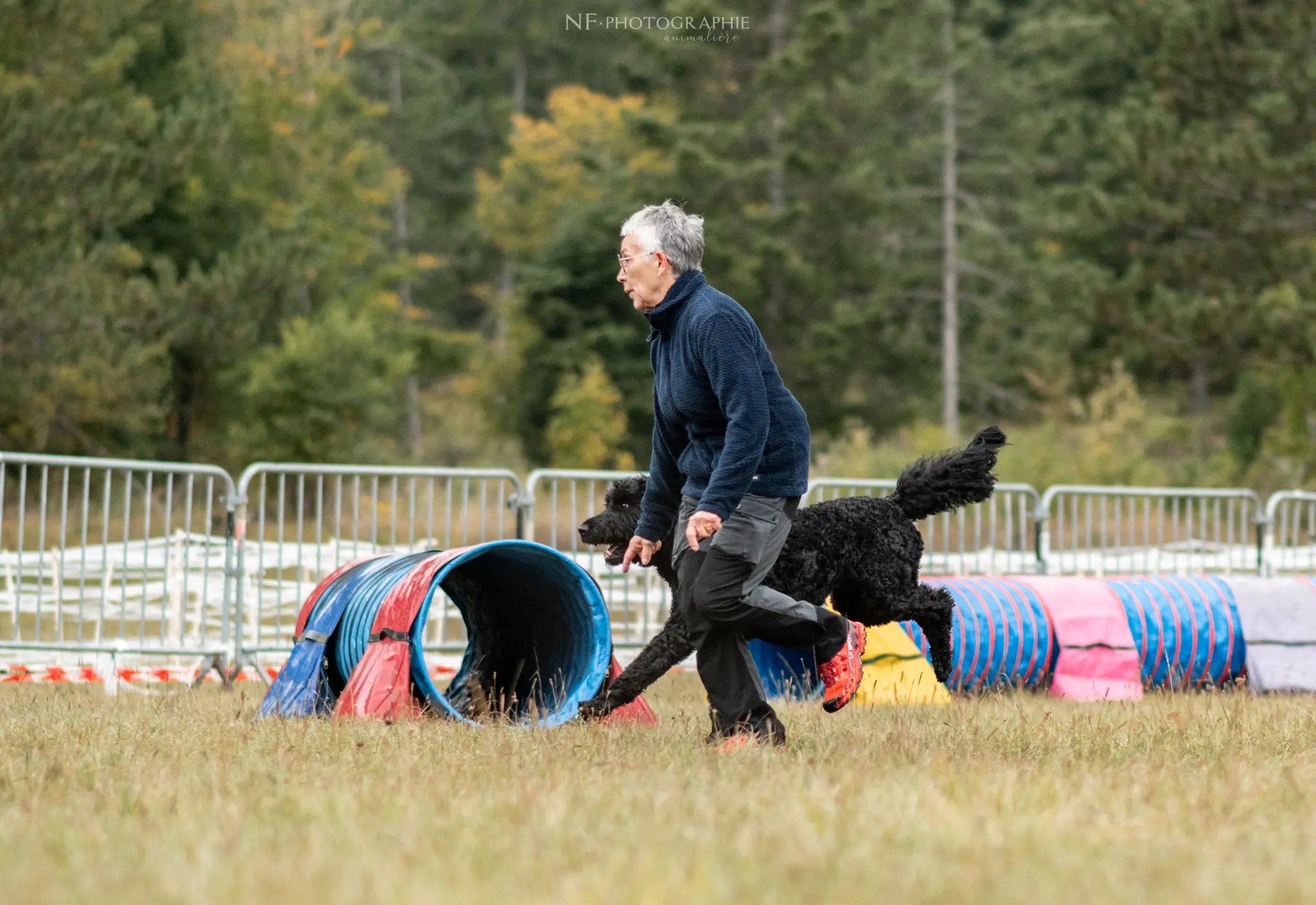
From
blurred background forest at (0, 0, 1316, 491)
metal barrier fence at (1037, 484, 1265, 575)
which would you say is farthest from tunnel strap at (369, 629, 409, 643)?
blurred background forest at (0, 0, 1316, 491)

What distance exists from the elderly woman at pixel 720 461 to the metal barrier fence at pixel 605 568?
348 centimetres

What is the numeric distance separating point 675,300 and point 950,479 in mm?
2025

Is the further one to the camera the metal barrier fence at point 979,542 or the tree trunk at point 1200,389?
the tree trunk at point 1200,389

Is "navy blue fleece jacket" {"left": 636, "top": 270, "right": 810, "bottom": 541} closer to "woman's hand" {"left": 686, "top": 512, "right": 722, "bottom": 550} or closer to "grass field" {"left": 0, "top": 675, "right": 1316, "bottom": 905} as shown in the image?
"woman's hand" {"left": 686, "top": 512, "right": 722, "bottom": 550}

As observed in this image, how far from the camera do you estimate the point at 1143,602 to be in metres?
8.84

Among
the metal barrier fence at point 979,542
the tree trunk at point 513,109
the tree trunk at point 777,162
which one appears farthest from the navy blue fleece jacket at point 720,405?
the tree trunk at point 513,109

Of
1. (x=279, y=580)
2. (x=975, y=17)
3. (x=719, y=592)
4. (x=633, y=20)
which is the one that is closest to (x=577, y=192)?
(x=633, y=20)

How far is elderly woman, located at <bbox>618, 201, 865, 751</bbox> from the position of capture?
461 centimetres

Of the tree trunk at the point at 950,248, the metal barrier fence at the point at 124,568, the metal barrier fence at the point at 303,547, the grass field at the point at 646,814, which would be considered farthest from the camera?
the tree trunk at the point at 950,248

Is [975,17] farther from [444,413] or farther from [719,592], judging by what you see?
[719,592]

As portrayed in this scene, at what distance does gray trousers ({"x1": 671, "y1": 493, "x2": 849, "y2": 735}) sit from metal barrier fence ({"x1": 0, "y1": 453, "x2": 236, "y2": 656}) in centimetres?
427

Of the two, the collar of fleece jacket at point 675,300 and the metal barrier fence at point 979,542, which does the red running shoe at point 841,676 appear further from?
the metal barrier fence at point 979,542

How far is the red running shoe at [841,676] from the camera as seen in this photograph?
5.34m

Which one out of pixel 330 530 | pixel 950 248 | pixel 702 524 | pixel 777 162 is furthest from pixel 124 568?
pixel 777 162
